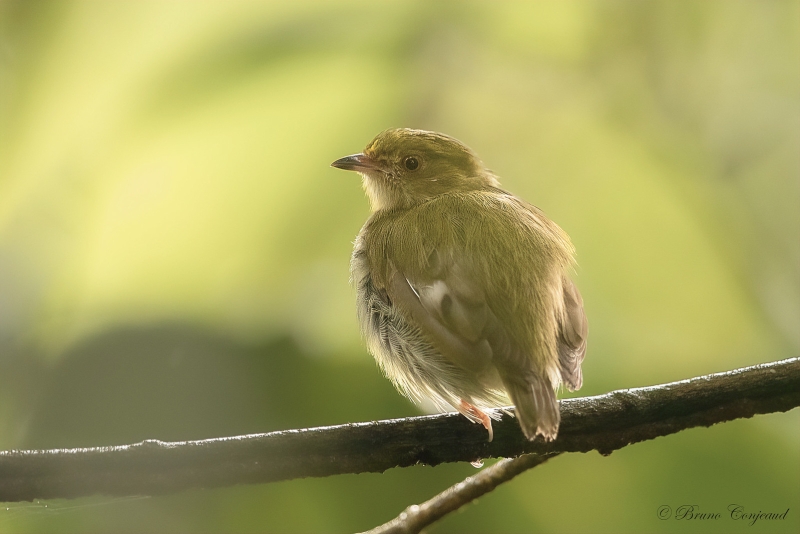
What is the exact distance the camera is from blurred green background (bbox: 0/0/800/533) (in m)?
2.63

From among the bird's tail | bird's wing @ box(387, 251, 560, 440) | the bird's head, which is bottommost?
the bird's tail

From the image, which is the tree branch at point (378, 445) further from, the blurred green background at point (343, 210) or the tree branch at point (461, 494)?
the blurred green background at point (343, 210)

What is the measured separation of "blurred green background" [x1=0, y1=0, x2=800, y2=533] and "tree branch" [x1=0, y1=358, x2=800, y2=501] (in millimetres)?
652

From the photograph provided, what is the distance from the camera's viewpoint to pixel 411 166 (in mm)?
2959

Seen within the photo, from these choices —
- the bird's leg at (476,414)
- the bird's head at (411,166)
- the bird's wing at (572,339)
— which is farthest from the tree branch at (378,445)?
the bird's head at (411,166)

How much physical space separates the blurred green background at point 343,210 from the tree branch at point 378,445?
65 cm

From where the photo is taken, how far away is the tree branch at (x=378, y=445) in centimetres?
156

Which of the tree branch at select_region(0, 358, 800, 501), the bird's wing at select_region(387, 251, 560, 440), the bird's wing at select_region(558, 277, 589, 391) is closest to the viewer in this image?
the tree branch at select_region(0, 358, 800, 501)

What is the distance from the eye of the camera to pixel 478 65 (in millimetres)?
3441

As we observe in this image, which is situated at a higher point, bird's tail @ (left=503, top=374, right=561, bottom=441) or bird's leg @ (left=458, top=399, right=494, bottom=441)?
bird's tail @ (left=503, top=374, right=561, bottom=441)

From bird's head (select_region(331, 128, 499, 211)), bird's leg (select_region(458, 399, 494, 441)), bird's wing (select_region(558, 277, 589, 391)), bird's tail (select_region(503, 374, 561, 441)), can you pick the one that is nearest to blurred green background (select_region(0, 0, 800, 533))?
bird's head (select_region(331, 128, 499, 211))

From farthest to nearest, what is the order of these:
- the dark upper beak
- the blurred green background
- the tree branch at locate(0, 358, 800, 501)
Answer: the dark upper beak → the blurred green background → the tree branch at locate(0, 358, 800, 501)

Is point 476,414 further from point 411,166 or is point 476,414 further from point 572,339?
point 411,166

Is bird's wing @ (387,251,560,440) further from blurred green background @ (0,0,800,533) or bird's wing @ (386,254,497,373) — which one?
blurred green background @ (0,0,800,533)
